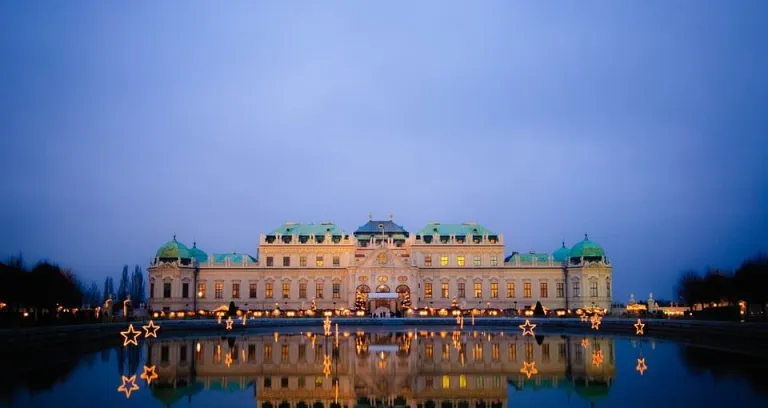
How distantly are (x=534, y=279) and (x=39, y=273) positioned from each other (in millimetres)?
63041

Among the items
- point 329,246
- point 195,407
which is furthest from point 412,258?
point 195,407

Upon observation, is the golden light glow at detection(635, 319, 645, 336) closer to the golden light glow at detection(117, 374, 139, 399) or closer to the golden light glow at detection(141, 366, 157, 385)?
the golden light glow at detection(141, 366, 157, 385)

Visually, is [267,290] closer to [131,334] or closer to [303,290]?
[303,290]

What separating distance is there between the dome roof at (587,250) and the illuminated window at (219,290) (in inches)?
1956

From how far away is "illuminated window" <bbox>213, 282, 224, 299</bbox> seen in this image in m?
97.7

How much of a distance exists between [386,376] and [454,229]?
7303cm

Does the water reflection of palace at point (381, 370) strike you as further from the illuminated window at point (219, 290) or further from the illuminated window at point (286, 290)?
the illuminated window at point (219, 290)

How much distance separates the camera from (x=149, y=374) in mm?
29828

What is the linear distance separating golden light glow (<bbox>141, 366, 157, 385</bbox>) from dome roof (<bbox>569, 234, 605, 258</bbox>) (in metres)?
74.3

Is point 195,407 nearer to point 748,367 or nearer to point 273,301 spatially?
point 748,367

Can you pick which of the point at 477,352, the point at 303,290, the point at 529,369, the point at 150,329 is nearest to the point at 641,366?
the point at 529,369

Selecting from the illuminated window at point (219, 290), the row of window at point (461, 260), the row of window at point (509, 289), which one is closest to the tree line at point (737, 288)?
the row of window at point (509, 289)

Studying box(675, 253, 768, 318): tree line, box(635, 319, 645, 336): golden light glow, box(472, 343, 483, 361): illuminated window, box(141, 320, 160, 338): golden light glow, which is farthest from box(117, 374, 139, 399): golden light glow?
box(675, 253, 768, 318): tree line

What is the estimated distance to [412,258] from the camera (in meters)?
97.3
